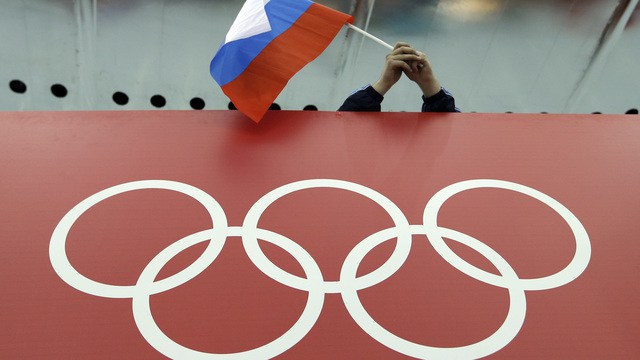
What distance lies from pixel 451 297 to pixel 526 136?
0.97 m

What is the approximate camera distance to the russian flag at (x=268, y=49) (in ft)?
9.00

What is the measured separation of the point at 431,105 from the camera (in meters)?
2.89

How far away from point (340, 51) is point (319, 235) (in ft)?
9.23

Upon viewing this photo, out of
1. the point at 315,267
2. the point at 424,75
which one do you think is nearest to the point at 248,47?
the point at 424,75

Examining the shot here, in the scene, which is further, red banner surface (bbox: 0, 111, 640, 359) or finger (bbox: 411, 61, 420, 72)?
finger (bbox: 411, 61, 420, 72)

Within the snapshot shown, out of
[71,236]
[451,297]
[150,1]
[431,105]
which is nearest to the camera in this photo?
[451,297]

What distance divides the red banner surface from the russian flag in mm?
139

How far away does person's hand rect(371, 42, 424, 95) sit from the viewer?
9.23ft

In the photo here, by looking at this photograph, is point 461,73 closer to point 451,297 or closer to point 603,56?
point 603,56

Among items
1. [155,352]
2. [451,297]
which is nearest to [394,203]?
[451,297]

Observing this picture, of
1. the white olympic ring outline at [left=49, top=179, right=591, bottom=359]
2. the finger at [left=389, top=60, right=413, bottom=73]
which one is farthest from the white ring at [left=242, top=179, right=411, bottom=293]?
the finger at [left=389, top=60, right=413, bottom=73]

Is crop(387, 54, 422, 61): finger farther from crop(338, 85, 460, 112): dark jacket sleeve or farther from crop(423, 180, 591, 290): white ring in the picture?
crop(423, 180, 591, 290): white ring

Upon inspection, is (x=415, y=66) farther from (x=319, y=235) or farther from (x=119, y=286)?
(x=119, y=286)

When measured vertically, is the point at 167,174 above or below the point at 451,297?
below
